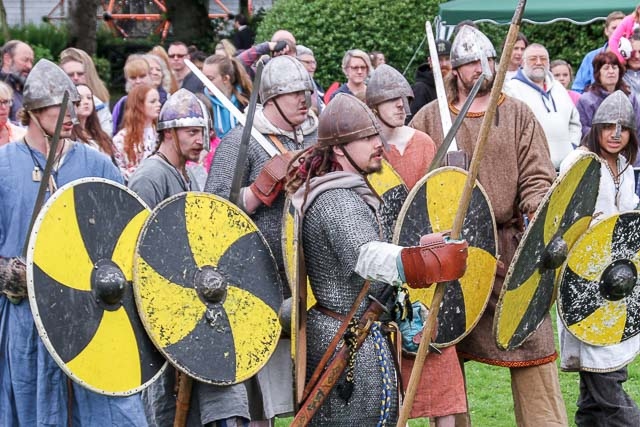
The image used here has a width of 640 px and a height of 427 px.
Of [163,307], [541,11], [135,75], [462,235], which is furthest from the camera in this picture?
[541,11]

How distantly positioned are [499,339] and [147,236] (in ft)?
4.50

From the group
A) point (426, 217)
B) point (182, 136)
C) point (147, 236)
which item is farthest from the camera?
→ point (182, 136)

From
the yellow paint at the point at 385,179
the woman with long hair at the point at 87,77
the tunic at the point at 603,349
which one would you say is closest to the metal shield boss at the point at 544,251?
the tunic at the point at 603,349

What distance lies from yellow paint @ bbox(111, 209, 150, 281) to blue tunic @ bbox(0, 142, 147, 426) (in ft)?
1.39

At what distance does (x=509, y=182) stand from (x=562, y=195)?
82 cm

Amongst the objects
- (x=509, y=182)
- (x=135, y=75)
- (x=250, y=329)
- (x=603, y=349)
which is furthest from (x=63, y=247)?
(x=135, y=75)

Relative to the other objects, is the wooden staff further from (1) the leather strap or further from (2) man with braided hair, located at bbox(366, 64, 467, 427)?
(2) man with braided hair, located at bbox(366, 64, 467, 427)

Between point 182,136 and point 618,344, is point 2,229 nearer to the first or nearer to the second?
point 182,136

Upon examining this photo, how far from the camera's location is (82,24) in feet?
61.9

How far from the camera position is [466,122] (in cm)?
565

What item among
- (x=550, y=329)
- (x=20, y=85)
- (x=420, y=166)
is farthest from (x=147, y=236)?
(x=20, y=85)

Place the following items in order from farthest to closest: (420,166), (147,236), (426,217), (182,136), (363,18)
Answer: (363,18)
(420,166)
(182,136)
(426,217)
(147,236)

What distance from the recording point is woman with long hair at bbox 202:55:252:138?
8.23 metres

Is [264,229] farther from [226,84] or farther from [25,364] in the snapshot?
[226,84]
